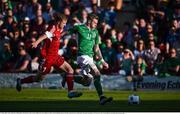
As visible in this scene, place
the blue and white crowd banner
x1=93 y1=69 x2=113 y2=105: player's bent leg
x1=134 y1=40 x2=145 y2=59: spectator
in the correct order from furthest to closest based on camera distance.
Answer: x1=134 y1=40 x2=145 y2=59: spectator, the blue and white crowd banner, x1=93 y1=69 x2=113 y2=105: player's bent leg

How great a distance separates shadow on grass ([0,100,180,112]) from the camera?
14.0 meters

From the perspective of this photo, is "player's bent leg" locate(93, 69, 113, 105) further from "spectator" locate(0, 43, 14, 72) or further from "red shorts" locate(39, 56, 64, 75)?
"spectator" locate(0, 43, 14, 72)

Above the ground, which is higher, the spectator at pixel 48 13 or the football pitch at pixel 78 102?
the spectator at pixel 48 13

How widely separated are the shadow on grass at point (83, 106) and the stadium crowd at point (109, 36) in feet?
12.4

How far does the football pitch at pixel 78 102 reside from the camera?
46.7ft

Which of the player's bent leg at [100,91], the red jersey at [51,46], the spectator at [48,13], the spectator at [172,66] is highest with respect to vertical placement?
the spectator at [48,13]

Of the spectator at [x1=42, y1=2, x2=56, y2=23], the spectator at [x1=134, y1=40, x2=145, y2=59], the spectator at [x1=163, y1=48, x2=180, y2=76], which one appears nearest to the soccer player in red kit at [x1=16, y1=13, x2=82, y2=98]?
the spectator at [x1=42, y1=2, x2=56, y2=23]

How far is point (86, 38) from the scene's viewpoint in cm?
1636

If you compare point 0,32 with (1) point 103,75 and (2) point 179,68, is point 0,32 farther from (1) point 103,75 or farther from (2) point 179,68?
(2) point 179,68

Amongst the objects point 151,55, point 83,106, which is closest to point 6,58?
point 151,55

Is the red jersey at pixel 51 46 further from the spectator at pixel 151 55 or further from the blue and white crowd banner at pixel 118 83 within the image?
the spectator at pixel 151 55

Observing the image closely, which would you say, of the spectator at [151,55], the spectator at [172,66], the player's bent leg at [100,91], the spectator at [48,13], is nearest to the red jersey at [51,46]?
the player's bent leg at [100,91]

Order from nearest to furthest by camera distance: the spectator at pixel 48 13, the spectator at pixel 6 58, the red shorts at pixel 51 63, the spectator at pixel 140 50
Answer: the red shorts at pixel 51 63 → the spectator at pixel 6 58 → the spectator at pixel 140 50 → the spectator at pixel 48 13

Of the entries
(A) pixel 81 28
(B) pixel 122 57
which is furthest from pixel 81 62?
A: (B) pixel 122 57
